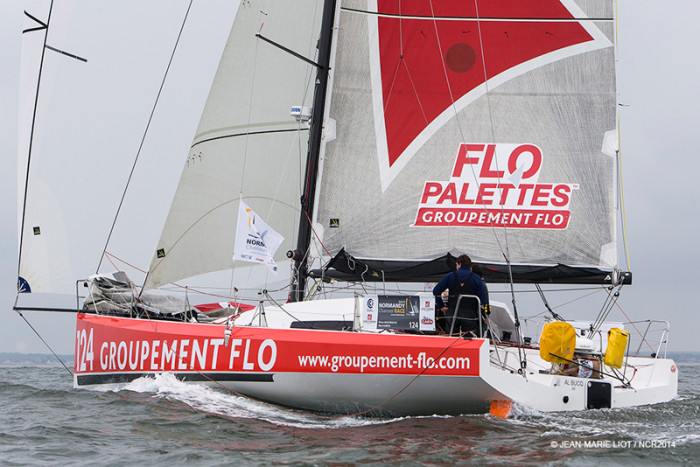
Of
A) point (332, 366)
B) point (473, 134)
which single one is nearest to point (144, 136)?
point (473, 134)

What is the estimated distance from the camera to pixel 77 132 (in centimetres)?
1105

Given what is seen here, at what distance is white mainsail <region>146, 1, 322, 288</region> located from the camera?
32.9 feet

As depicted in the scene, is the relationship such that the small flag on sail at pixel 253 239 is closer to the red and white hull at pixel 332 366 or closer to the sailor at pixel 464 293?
the red and white hull at pixel 332 366

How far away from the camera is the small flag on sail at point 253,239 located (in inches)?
334

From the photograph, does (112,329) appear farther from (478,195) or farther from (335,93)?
(478,195)

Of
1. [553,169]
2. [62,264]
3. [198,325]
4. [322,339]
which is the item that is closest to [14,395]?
[62,264]

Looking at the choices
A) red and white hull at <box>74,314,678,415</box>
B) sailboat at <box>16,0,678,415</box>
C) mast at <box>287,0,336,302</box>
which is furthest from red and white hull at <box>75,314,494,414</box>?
mast at <box>287,0,336,302</box>

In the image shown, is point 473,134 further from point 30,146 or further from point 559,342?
point 30,146

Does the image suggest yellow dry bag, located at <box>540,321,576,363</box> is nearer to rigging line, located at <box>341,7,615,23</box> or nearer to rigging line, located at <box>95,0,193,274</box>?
rigging line, located at <box>341,7,615,23</box>

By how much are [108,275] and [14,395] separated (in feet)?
6.22

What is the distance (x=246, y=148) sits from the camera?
1025 cm

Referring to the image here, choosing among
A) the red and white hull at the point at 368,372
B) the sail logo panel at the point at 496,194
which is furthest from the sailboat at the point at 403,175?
the red and white hull at the point at 368,372

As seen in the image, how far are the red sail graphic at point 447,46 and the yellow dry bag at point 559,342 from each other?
3.27 metres

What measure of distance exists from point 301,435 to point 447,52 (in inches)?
215
